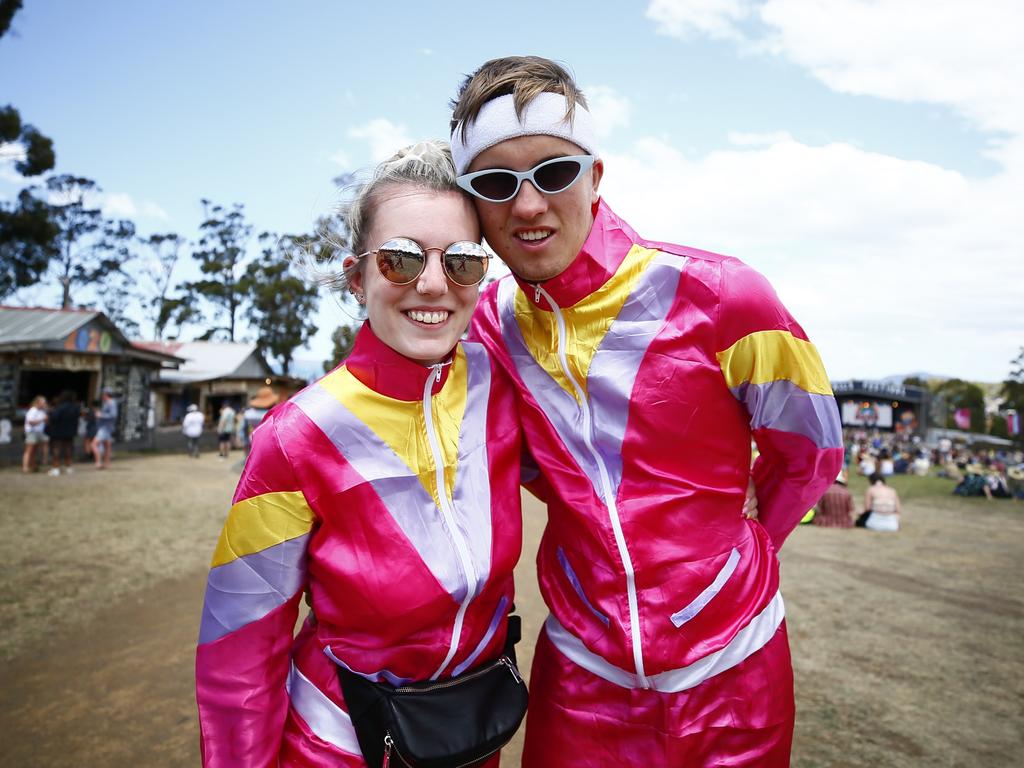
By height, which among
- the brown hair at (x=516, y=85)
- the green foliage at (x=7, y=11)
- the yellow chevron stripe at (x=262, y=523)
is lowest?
the yellow chevron stripe at (x=262, y=523)

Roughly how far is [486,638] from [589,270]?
3.36 feet

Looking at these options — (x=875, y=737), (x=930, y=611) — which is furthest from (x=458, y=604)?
(x=930, y=611)

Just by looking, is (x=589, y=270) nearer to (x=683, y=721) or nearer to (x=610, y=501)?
(x=610, y=501)

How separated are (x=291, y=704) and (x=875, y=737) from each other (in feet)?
11.2

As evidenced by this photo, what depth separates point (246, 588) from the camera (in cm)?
147

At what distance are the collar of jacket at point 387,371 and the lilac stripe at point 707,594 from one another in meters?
0.87

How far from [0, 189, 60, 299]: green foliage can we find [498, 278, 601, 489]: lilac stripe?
19.8 metres

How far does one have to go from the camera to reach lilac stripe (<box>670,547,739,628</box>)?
160 cm

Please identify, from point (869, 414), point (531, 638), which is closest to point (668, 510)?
point (531, 638)

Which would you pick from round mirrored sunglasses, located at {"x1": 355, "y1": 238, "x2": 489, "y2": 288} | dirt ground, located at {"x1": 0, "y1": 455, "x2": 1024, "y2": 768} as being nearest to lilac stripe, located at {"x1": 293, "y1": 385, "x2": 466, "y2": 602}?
round mirrored sunglasses, located at {"x1": 355, "y1": 238, "x2": 489, "y2": 288}

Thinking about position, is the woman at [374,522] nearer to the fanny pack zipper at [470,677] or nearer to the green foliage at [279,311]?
the fanny pack zipper at [470,677]

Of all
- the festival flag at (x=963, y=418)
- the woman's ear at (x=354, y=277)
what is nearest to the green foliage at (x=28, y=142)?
the woman's ear at (x=354, y=277)

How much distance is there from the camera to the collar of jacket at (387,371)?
1625 millimetres

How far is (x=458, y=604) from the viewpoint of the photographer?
154 cm
